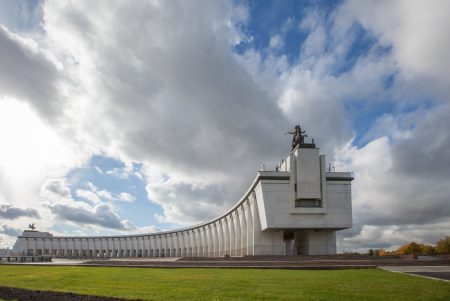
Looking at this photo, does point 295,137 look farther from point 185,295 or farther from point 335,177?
point 185,295

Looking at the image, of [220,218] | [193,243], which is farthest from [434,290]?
[193,243]

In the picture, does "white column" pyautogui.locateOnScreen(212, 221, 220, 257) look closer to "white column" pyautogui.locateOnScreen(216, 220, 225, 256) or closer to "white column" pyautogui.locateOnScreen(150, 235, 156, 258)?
"white column" pyautogui.locateOnScreen(216, 220, 225, 256)

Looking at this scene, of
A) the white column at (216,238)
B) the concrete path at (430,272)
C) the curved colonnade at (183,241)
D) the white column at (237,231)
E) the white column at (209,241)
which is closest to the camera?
the concrete path at (430,272)

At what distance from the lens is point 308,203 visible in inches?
1731

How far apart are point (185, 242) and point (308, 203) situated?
59.0 metres

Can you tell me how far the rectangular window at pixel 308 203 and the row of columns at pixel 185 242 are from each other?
6478 mm

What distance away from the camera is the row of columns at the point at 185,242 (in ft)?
175

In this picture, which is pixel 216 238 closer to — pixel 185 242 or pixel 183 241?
pixel 185 242

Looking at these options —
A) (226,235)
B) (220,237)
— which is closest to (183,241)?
(220,237)

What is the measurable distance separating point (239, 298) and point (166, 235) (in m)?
98.5

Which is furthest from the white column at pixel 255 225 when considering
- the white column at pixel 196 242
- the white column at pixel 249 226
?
the white column at pixel 196 242

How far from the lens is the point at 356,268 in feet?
68.8

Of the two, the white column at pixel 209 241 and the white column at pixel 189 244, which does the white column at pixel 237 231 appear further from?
the white column at pixel 189 244

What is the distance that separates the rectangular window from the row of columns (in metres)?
6.48
